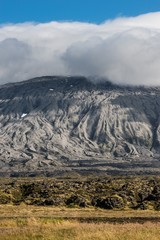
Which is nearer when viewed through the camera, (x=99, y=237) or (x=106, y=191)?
(x=99, y=237)

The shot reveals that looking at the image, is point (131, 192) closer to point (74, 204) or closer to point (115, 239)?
point (74, 204)

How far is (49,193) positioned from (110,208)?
1980cm

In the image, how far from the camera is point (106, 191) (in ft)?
240

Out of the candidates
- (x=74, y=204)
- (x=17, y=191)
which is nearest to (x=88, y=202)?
(x=74, y=204)

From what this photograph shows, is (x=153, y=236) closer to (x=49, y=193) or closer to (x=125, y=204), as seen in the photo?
(x=125, y=204)

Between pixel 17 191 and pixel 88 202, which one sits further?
pixel 17 191

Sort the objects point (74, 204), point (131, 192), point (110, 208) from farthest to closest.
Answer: point (131, 192) → point (74, 204) → point (110, 208)

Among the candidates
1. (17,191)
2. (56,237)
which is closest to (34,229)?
(56,237)

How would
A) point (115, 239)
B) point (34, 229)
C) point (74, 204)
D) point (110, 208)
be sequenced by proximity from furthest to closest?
point (74, 204) → point (110, 208) → point (34, 229) → point (115, 239)

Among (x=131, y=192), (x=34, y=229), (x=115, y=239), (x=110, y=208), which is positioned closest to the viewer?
(x=115, y=239)

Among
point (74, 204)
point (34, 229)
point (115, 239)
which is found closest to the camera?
point (115, 239)

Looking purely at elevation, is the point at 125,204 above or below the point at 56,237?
below

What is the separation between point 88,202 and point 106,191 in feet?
45.7

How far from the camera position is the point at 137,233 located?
22.1 meters
